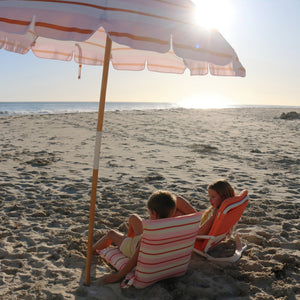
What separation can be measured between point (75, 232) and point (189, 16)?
101 inches

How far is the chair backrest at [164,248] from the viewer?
2.38 meters

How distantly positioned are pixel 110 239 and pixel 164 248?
74 cm

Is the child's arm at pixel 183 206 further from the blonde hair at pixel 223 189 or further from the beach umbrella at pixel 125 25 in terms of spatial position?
the beach umbrella at pixel 125 25

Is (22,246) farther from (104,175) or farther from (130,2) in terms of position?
(104,175)

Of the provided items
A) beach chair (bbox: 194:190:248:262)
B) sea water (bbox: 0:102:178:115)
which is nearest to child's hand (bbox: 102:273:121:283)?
beach chair (bbox: 194:190:248:262)

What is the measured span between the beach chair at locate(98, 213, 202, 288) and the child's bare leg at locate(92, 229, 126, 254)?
243mm

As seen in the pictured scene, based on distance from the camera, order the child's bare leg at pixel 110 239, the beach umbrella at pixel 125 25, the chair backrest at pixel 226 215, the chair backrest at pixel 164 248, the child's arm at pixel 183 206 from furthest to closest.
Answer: the child's arm at pixel 183 206 < the child's bare leg at pixel 110 239 < the chair backrest at pixel 226 215 < the chair backrest at pixel 164 248 < the beach umbrella at pixel 125 25

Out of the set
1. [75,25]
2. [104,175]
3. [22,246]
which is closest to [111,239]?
[22,246]

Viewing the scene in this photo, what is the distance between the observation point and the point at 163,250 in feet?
8.20

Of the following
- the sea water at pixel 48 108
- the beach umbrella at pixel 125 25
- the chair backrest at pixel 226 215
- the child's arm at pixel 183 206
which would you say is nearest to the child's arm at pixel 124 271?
the beach umbrella at pixel 125 25

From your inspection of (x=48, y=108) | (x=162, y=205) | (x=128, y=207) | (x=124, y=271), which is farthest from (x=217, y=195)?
(x=48, y=108)

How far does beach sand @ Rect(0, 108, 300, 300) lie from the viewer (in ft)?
8.61

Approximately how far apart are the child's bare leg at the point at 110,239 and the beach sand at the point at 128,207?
142 mm

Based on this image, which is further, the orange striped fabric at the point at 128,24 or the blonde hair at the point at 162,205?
the blonde hair at the point at 162,205
